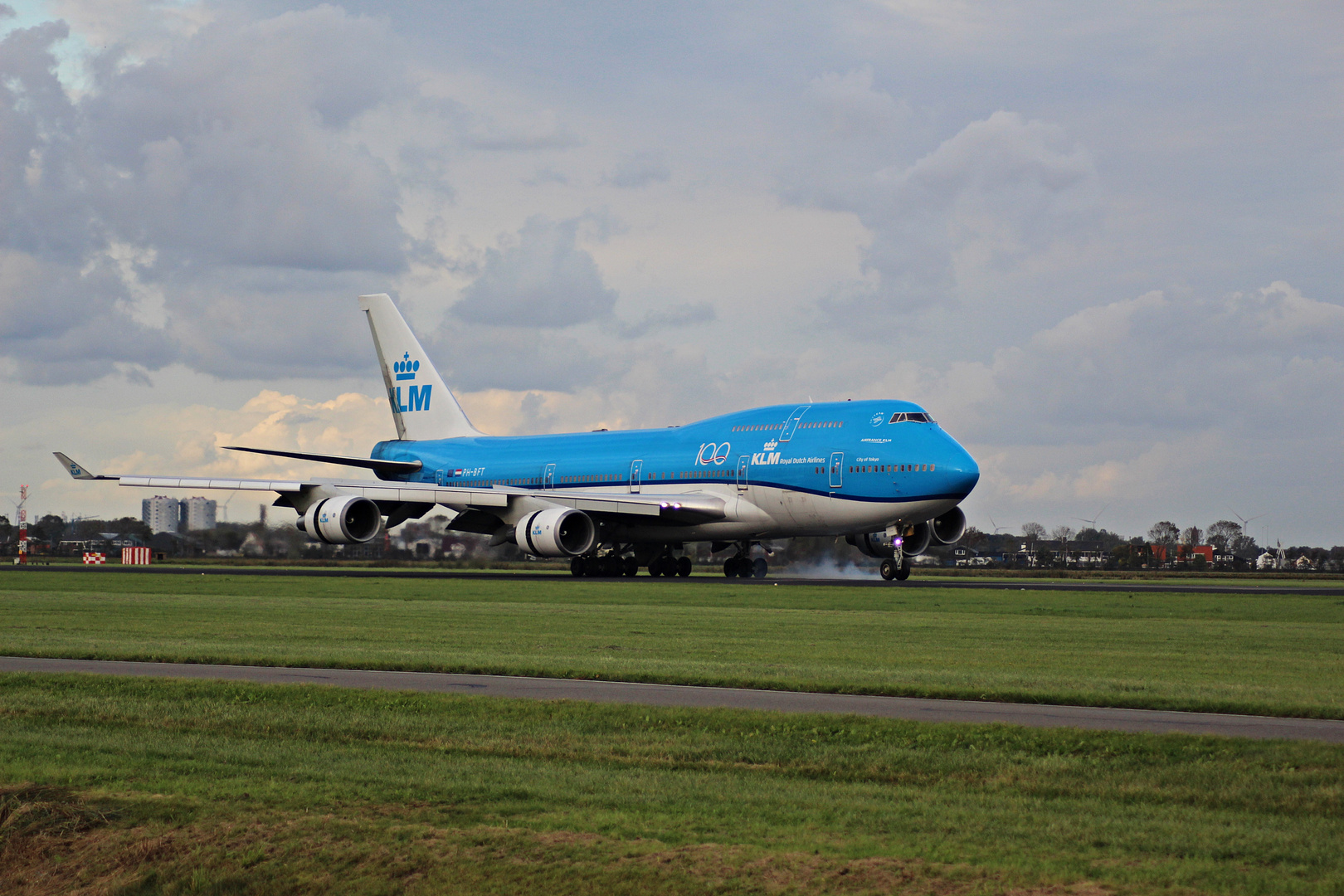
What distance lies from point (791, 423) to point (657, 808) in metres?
39.5

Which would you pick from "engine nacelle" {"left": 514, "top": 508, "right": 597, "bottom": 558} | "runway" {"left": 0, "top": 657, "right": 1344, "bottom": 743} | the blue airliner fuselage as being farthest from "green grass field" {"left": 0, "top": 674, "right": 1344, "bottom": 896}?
"engine nacelle" {"left": 514, "top": 508, "right": 597, "bottom": 558}

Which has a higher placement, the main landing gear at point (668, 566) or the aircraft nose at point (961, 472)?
the aircraft nose at point (961, 472)

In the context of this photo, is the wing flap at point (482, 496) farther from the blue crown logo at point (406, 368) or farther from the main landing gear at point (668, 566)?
the blue crown logo at point (406, 368)

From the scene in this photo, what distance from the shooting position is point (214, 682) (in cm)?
1697

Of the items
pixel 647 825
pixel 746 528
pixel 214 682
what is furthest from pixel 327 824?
pixel 746 528

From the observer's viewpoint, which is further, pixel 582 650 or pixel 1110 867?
pixel 582 650

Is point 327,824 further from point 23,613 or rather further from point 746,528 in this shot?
point 746,528

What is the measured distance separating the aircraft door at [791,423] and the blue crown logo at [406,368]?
26.7 meters

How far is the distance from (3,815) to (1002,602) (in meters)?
28.3

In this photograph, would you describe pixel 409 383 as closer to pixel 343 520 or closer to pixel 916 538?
pixel 343 520

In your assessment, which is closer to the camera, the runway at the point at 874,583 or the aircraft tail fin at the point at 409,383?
the runway at the point at 874,583

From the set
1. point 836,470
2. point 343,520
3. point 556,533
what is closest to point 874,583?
point 836,470

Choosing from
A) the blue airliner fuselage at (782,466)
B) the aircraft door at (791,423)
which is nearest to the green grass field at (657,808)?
the blue airliner fuselage at (782,466)

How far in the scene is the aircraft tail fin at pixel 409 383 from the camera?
68.3 metres
